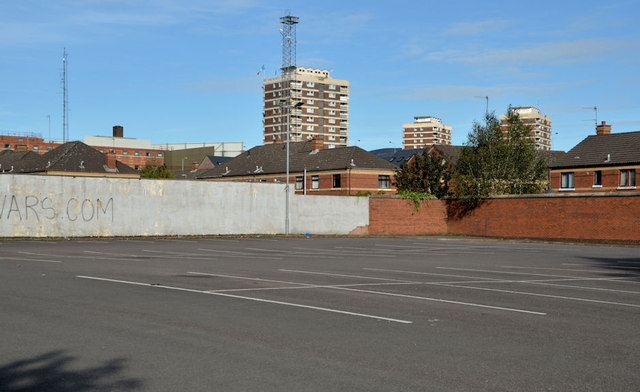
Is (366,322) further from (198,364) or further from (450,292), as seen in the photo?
(450,292)

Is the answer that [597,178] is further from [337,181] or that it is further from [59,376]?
[59,376]

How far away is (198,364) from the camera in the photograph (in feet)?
20.7

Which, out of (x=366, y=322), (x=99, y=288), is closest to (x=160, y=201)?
(x=99, y=288)

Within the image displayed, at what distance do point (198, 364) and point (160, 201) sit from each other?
3053cm

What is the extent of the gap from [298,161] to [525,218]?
39279 millimetres

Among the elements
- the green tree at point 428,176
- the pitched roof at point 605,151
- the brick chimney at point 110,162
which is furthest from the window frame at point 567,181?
the brick chimney at point 110,162

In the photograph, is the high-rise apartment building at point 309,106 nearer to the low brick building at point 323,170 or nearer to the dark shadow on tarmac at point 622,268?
the low brick building at point 323,170

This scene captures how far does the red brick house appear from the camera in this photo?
172 feet

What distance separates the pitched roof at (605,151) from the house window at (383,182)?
19.9 m

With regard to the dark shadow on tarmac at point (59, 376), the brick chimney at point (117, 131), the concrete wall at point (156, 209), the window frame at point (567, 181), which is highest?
the brick chimney at point (117, 131)

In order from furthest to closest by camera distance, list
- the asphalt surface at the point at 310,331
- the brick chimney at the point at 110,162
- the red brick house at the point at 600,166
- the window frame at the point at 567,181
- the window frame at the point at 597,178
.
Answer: the brick chimney at the point at 110,162, the window frame at the point at 567,181, the window frame at the point at 597,178, the red brick house at the point at 600,166, the asphalt surface at the point at 310,331

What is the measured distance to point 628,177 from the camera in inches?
2066

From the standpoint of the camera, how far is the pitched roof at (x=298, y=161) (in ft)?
232

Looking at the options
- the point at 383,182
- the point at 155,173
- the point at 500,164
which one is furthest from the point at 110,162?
the point at 500,164
